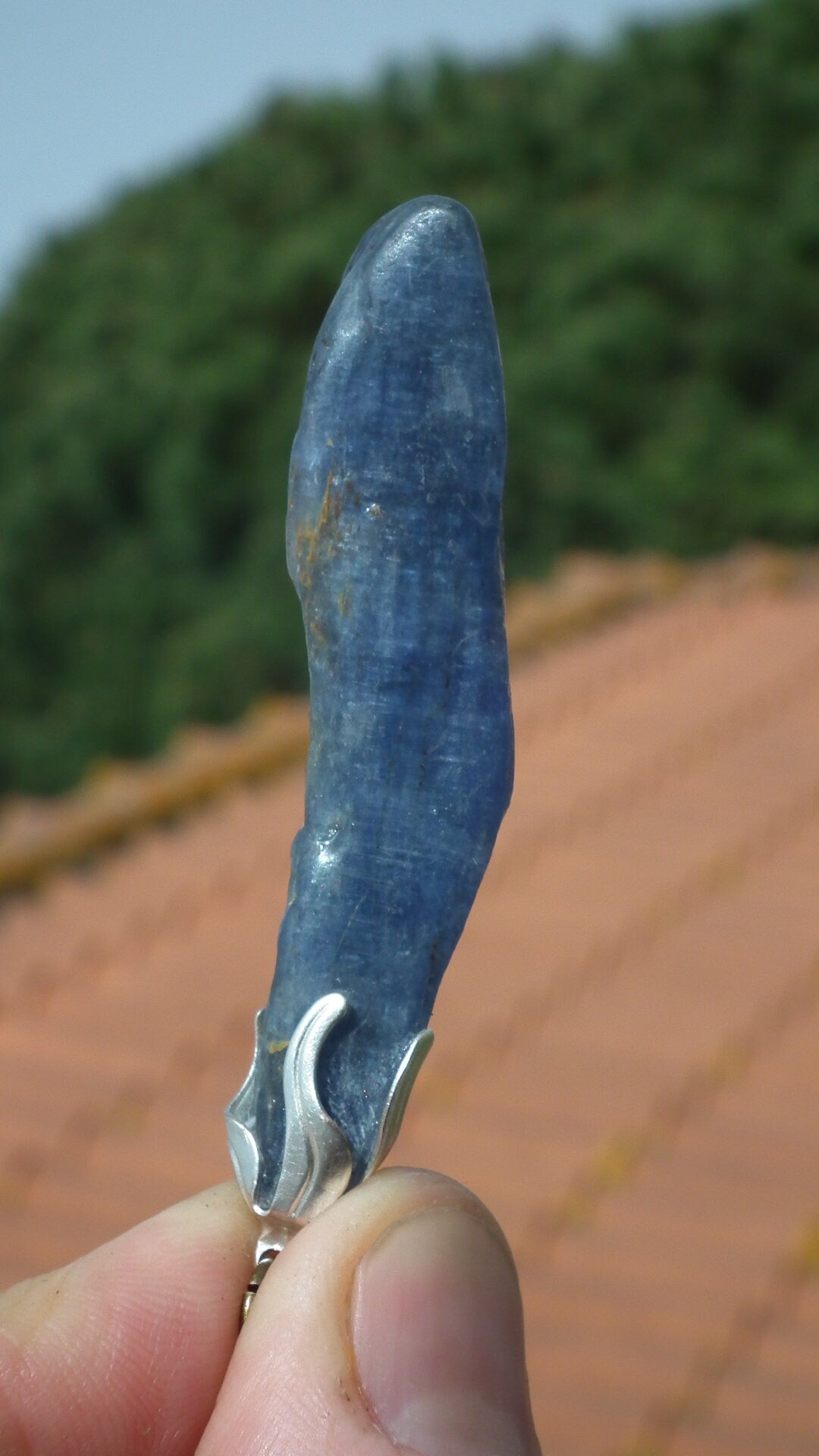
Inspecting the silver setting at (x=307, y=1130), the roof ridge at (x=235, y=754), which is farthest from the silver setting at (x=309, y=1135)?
the roof ridge at (x=235, y=754)

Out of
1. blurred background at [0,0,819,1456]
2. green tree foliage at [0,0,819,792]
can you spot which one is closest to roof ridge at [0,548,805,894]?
blurred background at [0,0,819,1456]

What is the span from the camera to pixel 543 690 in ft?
17.8

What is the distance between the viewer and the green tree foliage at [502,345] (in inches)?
384

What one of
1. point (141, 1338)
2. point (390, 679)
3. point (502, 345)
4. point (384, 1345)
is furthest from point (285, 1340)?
point (502, 345)

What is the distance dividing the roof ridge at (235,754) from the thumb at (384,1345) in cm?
312

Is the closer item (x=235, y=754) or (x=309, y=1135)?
(x=309, y=1135)

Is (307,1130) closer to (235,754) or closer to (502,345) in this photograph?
(235,754)

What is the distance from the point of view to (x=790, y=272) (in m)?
10.6

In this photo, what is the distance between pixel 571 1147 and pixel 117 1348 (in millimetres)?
1650

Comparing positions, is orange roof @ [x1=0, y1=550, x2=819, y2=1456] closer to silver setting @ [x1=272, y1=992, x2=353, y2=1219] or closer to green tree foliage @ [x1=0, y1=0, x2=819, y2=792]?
silver setting @ [x1=272, y1=992, x2=353, y2=1219]

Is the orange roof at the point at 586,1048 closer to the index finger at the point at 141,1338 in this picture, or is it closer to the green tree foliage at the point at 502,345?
the index finger at the point at 141,1338

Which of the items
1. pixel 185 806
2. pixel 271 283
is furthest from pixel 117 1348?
pixel 271 283

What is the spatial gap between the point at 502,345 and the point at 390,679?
940cm

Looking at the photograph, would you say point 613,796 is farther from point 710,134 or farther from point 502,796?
point 710,134
